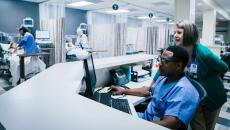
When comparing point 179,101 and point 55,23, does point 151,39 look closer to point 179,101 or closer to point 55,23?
point 55,23

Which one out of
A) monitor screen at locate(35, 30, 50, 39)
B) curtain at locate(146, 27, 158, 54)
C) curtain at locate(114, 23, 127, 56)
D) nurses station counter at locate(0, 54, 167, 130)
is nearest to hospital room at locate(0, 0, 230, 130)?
nurses station counter at locate(0, 54, 167, 130)

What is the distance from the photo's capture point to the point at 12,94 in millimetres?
1215

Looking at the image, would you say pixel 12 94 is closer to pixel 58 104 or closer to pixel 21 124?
pixel 58 104

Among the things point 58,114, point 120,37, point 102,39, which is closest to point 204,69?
point 58,114

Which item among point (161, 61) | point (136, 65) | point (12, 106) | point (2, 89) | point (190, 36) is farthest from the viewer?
point (2, 89)

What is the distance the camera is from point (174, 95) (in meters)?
1.35

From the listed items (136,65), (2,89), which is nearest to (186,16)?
(136,65)

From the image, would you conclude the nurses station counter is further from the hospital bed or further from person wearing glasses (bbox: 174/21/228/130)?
the hospital bed

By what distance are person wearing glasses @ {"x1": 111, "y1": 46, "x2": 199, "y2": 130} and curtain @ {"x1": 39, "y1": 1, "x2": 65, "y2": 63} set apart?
5.64 meters

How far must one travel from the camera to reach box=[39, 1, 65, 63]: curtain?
6797mm

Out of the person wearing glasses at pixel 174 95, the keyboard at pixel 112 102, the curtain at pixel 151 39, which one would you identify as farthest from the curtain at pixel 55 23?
the person wearing glasses at pixel 174 95

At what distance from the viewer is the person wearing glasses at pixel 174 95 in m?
1.25

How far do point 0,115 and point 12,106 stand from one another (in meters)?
0.10

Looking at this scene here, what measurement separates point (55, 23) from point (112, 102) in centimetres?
599
